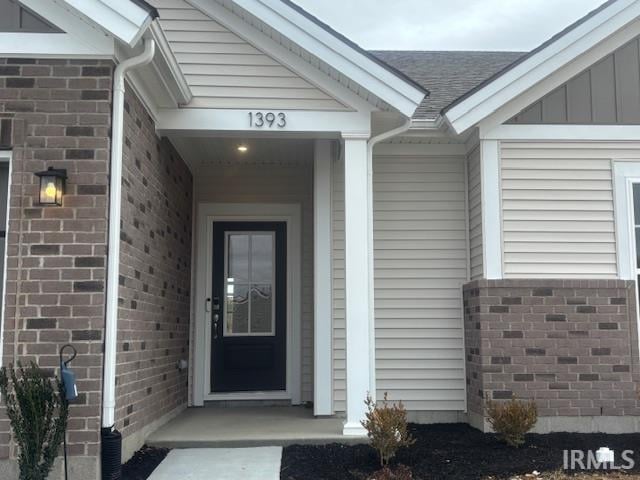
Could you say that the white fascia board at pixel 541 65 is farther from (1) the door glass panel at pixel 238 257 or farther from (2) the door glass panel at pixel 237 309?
(2) the door glass panel at pixel 237 309

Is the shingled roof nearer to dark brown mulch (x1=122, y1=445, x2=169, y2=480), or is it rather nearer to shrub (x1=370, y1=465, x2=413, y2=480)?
shrub (x1=370, y1=465, x2=413, y2=480)

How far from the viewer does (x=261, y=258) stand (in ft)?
25.8

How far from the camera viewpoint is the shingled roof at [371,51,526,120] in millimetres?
7594

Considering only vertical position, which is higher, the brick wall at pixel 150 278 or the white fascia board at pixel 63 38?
the white fascia board at pixel 63 38

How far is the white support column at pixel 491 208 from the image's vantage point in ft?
20.5

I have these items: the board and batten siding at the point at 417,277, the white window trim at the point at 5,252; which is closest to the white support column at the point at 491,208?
the board and batten siding at the point at 417,277

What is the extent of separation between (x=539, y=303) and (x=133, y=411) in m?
3.72

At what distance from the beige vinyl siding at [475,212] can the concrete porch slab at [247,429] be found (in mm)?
2056

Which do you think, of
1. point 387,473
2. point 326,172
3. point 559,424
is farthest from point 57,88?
point 559,424

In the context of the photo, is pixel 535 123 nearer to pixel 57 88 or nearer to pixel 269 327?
pixel 269 327

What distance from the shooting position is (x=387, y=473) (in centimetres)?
446

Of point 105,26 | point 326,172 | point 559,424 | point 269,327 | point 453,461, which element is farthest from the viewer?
point 269,327

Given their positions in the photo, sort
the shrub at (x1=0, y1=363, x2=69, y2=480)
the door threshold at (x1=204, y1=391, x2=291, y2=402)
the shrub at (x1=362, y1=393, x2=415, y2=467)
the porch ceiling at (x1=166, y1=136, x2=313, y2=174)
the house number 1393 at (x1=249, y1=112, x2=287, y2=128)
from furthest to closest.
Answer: the door threshold at (x1=204, y1=391, x2=291, y2=402), the porch ceiling at (x1=166, y1=136, x2=313, y2=174), the house number 1393 at (x1=249, y1=112, x2=287, y2=128), the shrub at (x1=362, y1=393, x2=415, y2=467), the shrub at (x1=0, y1=363, x2=69, y2=480)

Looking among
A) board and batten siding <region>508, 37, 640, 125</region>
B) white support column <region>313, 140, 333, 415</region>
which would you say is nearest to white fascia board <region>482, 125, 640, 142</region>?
board and batten siding <region>508, 37, 640, 125</region>
